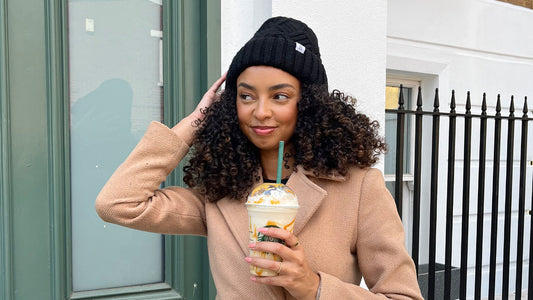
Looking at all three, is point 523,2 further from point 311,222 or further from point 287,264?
point 287,264

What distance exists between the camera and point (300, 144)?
160 centimetres

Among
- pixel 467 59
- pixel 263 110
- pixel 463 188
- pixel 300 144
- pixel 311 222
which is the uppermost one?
pixel 467 59

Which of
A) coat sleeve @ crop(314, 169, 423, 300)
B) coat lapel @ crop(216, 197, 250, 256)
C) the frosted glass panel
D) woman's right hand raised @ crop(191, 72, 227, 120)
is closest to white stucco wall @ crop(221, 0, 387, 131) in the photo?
the frosted glass panel

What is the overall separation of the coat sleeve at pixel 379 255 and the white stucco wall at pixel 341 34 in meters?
1.38

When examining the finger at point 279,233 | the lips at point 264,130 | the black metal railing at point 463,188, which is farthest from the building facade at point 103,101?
the finger at point 279,233

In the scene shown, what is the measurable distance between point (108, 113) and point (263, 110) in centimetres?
131

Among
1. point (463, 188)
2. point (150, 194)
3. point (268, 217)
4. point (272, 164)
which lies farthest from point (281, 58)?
point (463, 188)

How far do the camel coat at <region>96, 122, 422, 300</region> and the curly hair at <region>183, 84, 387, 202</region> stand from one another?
2.0 inches

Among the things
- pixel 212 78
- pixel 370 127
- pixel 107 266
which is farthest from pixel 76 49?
pixel 370 127

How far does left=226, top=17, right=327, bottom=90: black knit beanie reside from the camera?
153cm

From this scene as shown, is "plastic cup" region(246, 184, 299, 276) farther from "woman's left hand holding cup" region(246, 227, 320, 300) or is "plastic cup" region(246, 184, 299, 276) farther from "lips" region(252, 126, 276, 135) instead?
"lips" region(252, 126, 276, 135)

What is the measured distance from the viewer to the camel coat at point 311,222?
1497 mm

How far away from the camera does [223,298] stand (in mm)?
1598

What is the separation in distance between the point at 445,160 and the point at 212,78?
3033 mm
